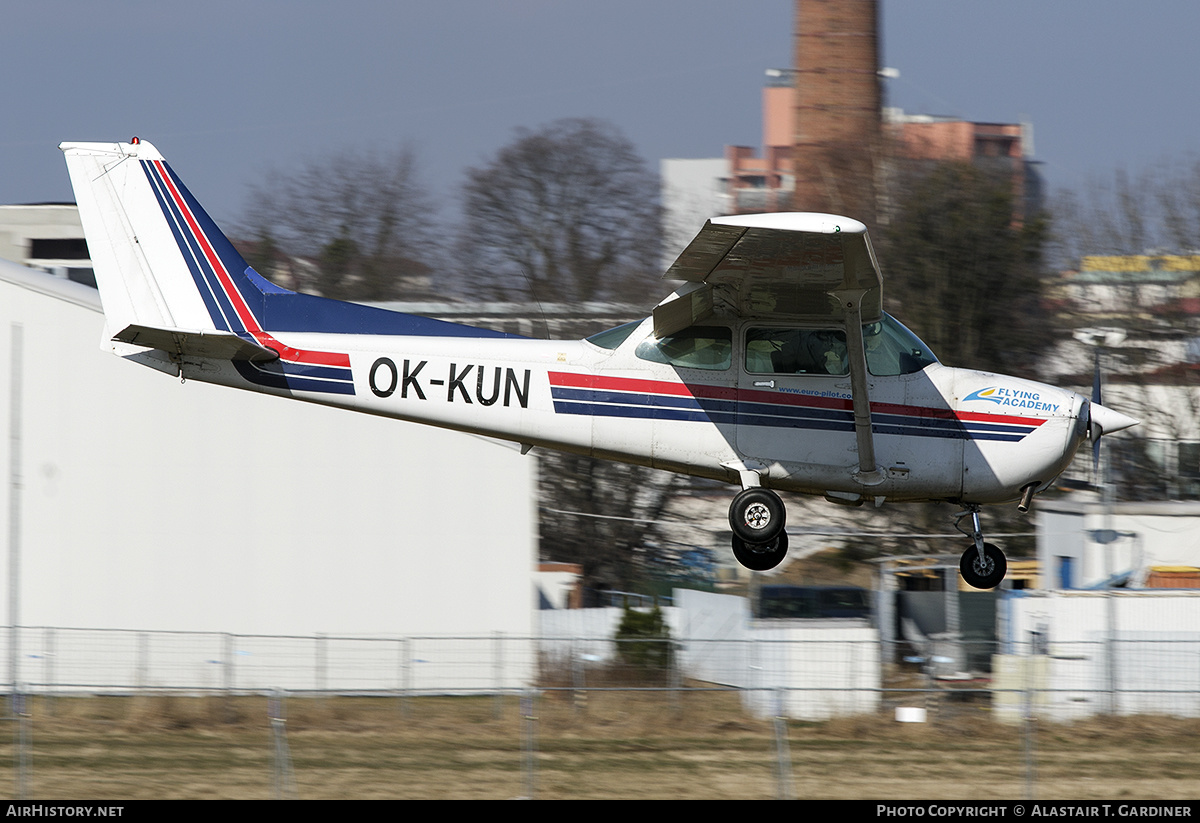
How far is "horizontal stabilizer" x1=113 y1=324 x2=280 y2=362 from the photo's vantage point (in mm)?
10969

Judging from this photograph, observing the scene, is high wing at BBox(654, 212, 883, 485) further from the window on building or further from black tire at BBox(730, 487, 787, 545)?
the window on building

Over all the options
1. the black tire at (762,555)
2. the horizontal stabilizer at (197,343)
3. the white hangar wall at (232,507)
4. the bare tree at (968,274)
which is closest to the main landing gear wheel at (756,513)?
the black tire at (762,555)

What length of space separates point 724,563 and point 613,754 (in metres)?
12.0

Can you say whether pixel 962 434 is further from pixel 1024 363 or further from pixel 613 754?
pixel 1024 363

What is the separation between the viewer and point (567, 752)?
15.6 m

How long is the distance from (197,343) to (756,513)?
15.9 ft

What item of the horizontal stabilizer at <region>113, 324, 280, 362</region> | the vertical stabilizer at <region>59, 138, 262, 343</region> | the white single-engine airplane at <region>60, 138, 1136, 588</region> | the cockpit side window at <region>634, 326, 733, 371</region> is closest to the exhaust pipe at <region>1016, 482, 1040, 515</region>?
the white single-engine airplane at <region>60, 138, 1136, 588</region>

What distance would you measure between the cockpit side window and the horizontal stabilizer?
3317 mm

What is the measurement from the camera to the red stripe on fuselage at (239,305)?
455 inches

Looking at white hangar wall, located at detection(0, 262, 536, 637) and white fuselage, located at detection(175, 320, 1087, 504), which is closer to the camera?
white fuselage, located at detection(175, 320, 1087, 504)

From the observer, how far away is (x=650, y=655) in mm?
19484

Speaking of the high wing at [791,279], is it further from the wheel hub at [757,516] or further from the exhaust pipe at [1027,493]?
the exhaust pipe at [1027,493]

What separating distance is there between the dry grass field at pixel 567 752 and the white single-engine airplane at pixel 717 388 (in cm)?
385

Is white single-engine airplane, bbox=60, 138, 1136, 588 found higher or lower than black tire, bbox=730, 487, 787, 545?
higher
